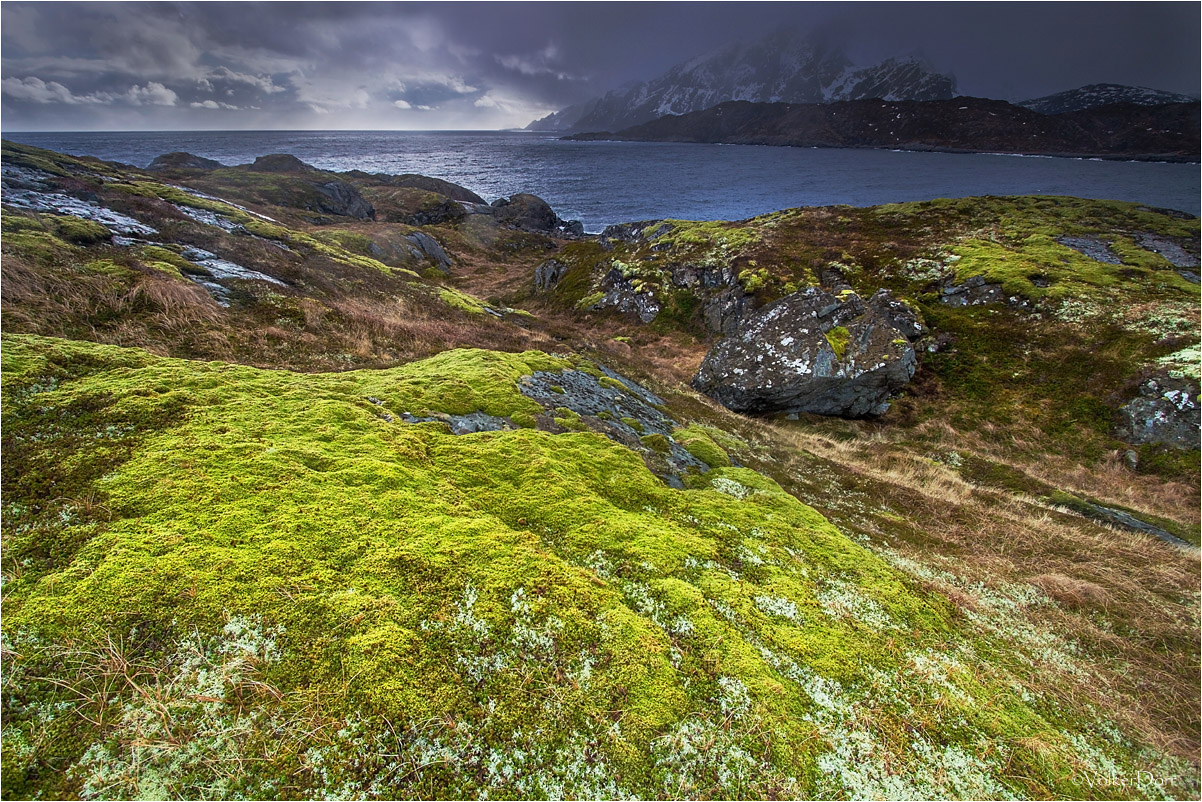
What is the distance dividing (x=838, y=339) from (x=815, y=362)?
2516 mm

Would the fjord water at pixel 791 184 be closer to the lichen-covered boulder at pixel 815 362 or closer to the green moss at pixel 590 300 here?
the green moss at pixel 590 300

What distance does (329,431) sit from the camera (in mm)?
8562

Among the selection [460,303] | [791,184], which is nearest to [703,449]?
Answer: [460,303]

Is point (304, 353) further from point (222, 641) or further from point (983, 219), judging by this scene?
point (983, 219)

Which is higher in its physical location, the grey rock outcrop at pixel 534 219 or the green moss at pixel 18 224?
the grey rock outcrop at pixel 534 219

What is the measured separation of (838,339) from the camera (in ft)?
89.4

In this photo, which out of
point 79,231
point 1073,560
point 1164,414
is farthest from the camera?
point 1164,414

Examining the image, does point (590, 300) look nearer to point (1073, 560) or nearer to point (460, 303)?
point (460, 303)

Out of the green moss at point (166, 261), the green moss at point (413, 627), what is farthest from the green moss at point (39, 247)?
the green moss at point (413, 627)

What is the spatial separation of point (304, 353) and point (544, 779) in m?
15.1

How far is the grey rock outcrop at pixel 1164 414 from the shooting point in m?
22.0

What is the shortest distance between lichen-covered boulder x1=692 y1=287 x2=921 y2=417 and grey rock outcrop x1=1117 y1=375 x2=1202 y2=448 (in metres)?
10.4

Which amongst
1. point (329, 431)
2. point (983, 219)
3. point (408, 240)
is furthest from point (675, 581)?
point (408, 240)

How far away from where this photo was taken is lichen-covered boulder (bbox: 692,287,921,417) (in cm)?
2627
